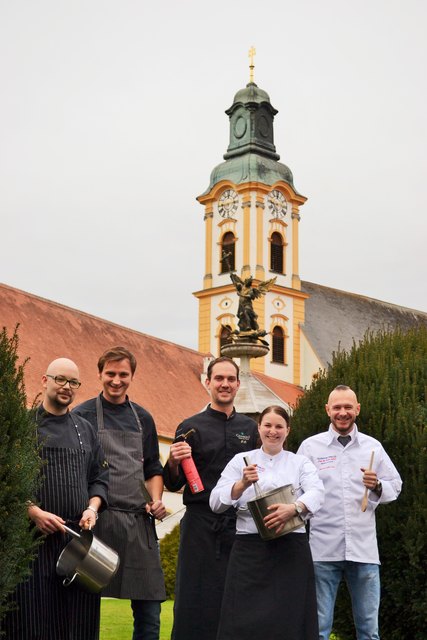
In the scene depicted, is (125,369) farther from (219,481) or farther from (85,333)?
(85,333)

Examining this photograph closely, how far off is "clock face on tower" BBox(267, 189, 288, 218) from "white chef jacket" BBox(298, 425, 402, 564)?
46732mm

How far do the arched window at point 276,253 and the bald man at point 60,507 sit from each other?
154 feet

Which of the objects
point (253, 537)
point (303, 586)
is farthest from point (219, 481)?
point (303, 586)

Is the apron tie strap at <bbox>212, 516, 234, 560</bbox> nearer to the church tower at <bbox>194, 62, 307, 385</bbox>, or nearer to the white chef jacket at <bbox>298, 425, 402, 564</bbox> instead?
the white chef jacket at <bbox>298, 425, 402, 564</bbox>

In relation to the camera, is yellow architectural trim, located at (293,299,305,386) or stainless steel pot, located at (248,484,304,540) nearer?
stainless steel pot, located at (248,484,304,540)

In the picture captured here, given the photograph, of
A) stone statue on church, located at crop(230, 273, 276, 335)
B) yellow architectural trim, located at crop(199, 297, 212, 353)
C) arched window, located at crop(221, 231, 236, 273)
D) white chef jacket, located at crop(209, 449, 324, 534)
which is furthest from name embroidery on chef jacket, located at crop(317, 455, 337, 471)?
yellow architectural trim, located at crop(199, 297, 212, 353)

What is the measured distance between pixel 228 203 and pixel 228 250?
2.43 metres

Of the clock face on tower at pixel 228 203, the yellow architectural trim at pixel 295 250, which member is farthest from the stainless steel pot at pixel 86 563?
the yellow architectural trim at pixel 295 250

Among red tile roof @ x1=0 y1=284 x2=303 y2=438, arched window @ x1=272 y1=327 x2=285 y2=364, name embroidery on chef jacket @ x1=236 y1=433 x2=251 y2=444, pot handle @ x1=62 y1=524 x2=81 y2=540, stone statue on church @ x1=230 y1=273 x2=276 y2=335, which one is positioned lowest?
pot handle @ x1=62 y1=524 x2=81 y2=540

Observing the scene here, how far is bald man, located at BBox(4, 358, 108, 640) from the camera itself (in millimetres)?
5254

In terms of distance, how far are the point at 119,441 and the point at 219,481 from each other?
72 centimetres

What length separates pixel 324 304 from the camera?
5612cm

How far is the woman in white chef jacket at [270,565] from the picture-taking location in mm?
5602

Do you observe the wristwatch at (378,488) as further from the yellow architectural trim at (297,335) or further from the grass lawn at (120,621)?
the yellow architectural trim at (297,335)
